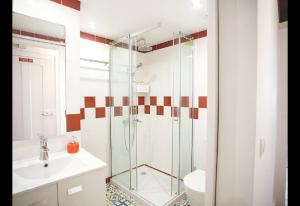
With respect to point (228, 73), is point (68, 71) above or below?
above

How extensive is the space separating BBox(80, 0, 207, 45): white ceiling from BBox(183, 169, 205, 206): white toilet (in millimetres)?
1794

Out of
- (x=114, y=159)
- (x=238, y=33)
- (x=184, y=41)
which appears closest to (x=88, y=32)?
(x=184, y=41)

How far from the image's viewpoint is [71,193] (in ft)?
3.48

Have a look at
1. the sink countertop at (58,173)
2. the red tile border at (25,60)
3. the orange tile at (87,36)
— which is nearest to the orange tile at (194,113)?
the sink countertop at (58,173)

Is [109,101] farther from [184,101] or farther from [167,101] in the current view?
[184,101]

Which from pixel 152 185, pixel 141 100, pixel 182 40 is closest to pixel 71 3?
pixel 182 40

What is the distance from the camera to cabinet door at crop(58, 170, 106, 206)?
104 centimetres

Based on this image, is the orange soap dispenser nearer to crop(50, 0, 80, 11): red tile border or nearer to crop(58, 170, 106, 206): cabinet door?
crop(58, 170, 106, 206): cabinet door

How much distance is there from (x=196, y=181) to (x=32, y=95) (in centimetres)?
179

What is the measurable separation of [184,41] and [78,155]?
5.72 ft

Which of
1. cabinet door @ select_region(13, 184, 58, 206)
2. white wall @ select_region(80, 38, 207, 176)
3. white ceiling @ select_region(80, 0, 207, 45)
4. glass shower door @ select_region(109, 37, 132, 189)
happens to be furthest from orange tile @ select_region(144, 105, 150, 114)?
cabinet door @ select_region(13, 184, 58, 206)

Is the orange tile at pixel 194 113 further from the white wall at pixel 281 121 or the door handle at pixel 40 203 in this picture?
Result: the door handle at pixel 40 203

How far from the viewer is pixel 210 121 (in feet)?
2.18
